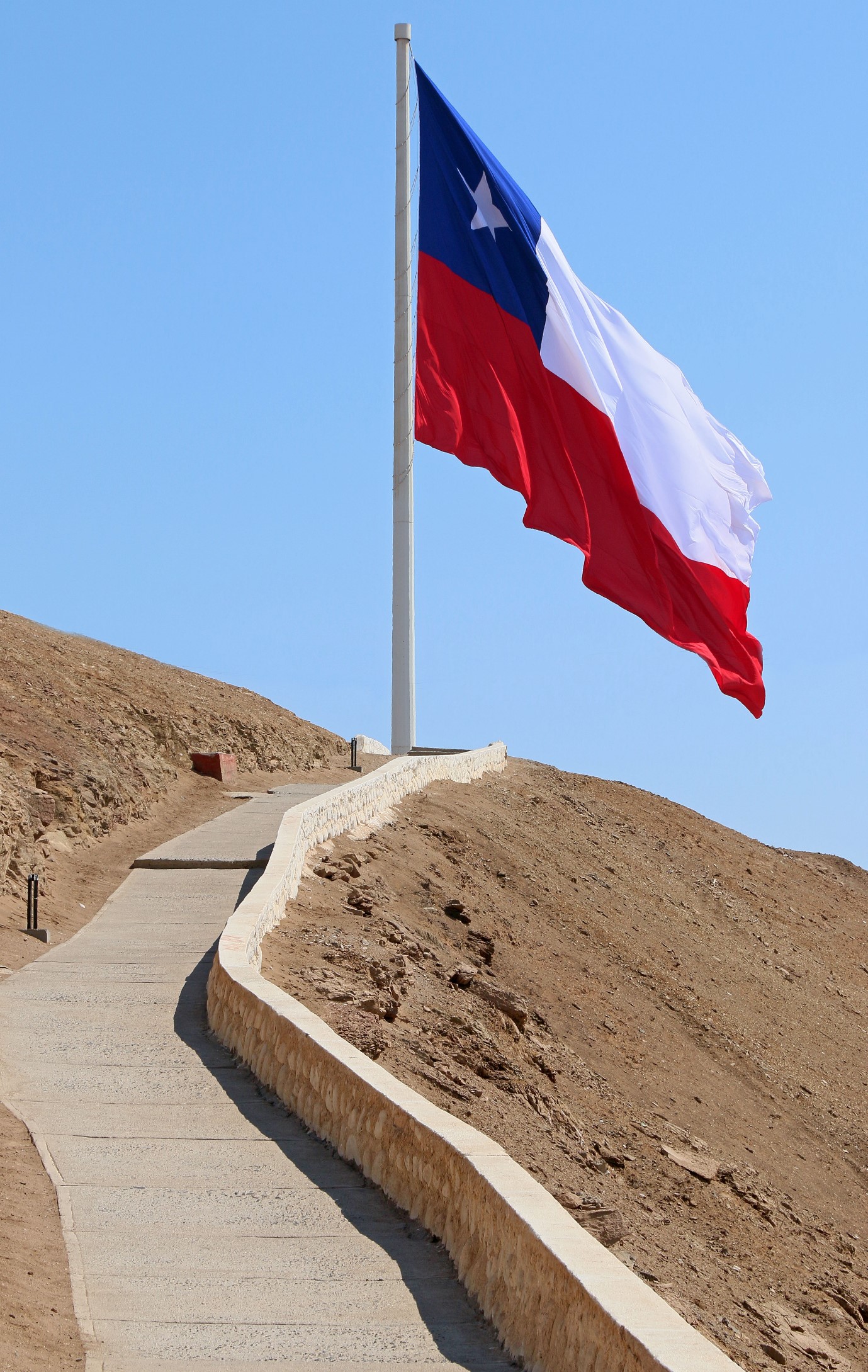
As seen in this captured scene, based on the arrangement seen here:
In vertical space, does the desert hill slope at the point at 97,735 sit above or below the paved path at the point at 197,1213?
above

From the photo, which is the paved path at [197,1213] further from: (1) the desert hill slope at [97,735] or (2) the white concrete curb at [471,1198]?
(1) the desert hill slope at [97,735]

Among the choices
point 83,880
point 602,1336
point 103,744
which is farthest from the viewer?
point 103,744

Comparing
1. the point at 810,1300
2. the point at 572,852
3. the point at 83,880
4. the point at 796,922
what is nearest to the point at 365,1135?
the point at 810,1300

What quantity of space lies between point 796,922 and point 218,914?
2077cm

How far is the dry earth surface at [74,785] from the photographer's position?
6.26m

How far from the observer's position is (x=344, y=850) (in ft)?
61.6

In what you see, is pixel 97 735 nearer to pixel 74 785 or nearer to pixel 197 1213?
pixel 74 785

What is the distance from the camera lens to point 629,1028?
19.4m

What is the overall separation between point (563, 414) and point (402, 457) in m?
6.27

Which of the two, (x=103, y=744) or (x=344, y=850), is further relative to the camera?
(x=103, y=744)

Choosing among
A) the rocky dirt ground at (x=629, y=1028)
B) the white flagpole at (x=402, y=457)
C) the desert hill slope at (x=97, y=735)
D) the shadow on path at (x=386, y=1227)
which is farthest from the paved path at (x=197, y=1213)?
the white flagpole at (x=402, y=457)

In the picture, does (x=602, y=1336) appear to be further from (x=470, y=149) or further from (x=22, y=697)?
(x=22, y=697)

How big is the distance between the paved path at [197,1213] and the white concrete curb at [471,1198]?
139 mm

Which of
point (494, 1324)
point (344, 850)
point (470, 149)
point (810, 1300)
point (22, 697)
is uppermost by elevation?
point (470, 149)
